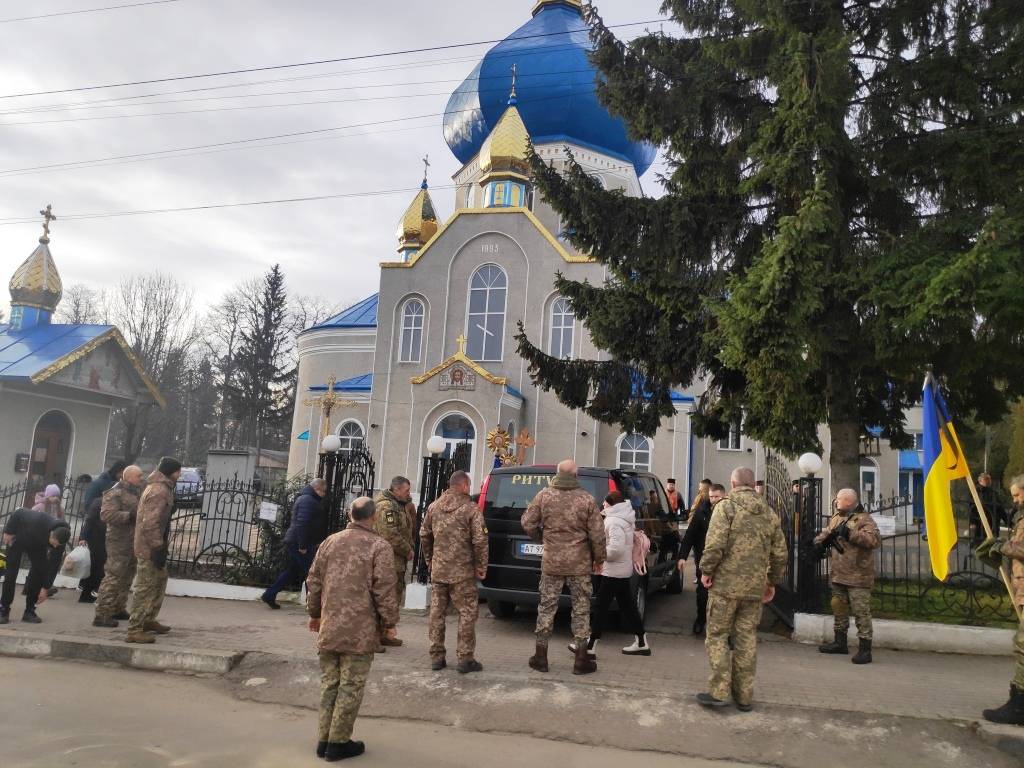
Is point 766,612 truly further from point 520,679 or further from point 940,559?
point 520,679

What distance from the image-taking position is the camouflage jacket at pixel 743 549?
5.76 meters

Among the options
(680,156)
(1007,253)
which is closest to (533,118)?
(680,156)

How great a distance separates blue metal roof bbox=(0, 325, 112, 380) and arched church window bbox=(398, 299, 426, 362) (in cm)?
945

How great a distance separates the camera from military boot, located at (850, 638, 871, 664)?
24.4 feet

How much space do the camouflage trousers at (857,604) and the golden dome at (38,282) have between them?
83.7 feet

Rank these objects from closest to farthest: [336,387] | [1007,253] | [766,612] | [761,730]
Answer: [761,730]
[1007,253]
[766,612]
[336,387]

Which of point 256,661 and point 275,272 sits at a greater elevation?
point 275,272

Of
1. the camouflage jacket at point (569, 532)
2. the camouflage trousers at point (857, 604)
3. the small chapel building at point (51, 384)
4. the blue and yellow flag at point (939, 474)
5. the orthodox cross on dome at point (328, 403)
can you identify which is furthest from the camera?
the orthodox cross on dome at point (328, 403)

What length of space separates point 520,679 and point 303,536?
163 inches

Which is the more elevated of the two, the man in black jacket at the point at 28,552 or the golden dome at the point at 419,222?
the golden dome at the point at 419,222

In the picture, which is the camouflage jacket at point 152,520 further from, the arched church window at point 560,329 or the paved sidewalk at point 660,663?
the arched church window at point 560,329

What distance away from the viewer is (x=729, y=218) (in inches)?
432

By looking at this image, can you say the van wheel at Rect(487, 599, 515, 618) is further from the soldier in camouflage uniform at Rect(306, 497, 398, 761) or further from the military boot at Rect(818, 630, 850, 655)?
the soldier in camouflage uniform at Rect(306, 497, 398, 761)

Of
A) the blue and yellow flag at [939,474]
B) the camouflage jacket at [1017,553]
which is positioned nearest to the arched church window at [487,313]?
the blue and yellow flag at [939,474]
